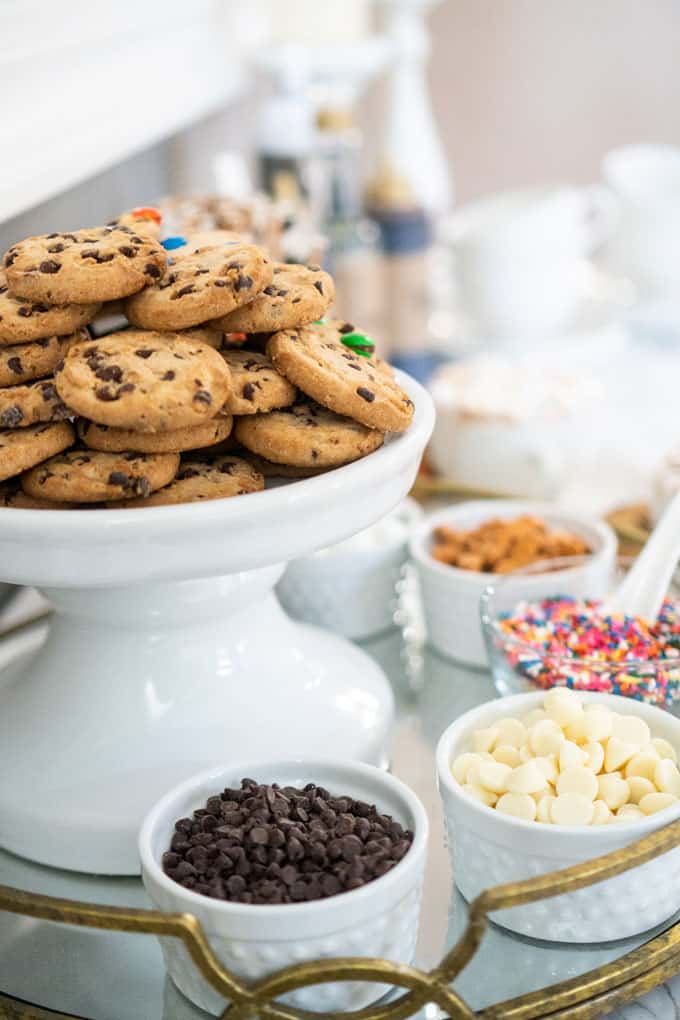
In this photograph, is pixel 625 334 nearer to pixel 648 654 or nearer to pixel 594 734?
pixel 648 654

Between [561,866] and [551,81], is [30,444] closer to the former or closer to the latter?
[561,866]

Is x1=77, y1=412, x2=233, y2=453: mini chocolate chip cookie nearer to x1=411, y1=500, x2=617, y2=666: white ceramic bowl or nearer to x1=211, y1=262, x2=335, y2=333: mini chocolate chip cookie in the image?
x1=211, y1=262, x2=335, y2=333: mini chocolate chip cookie

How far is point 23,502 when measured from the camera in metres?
0.64

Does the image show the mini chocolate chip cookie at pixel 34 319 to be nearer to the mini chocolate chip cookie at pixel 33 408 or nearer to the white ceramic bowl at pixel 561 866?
the mini chocolate chip cookie at pixel 33 408

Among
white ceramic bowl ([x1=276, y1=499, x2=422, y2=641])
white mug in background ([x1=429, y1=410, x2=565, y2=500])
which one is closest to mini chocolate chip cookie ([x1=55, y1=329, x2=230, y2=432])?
white ceramic bowl ([x1=276, y1=499, x2=422, y2=641])

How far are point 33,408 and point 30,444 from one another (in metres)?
0.02

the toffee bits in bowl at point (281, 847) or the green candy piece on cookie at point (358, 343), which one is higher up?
the green candy piece on cookie at point (358, 343)

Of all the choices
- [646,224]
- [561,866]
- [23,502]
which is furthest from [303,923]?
[646,224]

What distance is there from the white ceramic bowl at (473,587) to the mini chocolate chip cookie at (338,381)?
0.96 ft

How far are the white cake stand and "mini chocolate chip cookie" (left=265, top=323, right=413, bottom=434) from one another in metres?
0.02

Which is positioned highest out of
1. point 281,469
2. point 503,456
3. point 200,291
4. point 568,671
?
point 200,291

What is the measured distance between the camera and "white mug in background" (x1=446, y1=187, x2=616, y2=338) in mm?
1744

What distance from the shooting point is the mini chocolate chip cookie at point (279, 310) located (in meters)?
0.67

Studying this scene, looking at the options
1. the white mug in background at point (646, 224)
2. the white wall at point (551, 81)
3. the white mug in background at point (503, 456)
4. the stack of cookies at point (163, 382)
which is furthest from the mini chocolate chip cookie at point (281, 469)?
the white wall at point (551, 81)
